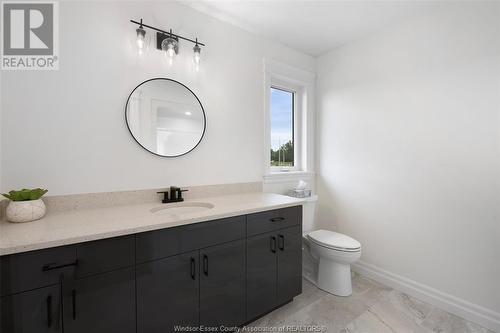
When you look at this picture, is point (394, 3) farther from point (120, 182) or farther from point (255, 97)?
point (120, 182)

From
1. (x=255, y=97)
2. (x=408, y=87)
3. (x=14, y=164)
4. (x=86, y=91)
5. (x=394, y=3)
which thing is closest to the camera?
(x=14, y=164)

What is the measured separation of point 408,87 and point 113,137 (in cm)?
250

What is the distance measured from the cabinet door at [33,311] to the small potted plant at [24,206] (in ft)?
1.47

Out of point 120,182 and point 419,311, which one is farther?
point 419,311

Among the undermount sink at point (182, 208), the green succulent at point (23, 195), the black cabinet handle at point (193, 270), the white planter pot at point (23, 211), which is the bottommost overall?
the black cabinet handle at point (193, 270)

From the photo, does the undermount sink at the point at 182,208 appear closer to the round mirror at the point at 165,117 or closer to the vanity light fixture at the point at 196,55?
the round mirror at the point at 165,117

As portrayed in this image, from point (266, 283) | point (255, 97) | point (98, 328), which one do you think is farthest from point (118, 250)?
point (255, 97)

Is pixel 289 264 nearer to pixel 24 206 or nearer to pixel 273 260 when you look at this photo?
pixel 273 260

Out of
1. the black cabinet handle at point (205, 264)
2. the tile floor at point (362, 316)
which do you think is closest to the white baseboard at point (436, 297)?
the tile floor at point (362, 316)

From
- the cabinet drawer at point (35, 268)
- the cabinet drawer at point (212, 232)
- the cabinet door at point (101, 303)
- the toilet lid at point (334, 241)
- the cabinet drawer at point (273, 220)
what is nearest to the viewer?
the cabinet drawer at point (35, 268)

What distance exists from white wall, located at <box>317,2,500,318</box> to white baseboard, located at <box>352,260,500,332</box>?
0.04 meters

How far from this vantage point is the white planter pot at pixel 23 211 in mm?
1090

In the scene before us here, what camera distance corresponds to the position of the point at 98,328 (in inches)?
38.9

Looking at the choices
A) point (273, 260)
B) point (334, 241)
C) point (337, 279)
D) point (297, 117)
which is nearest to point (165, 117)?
point (273, 260)
